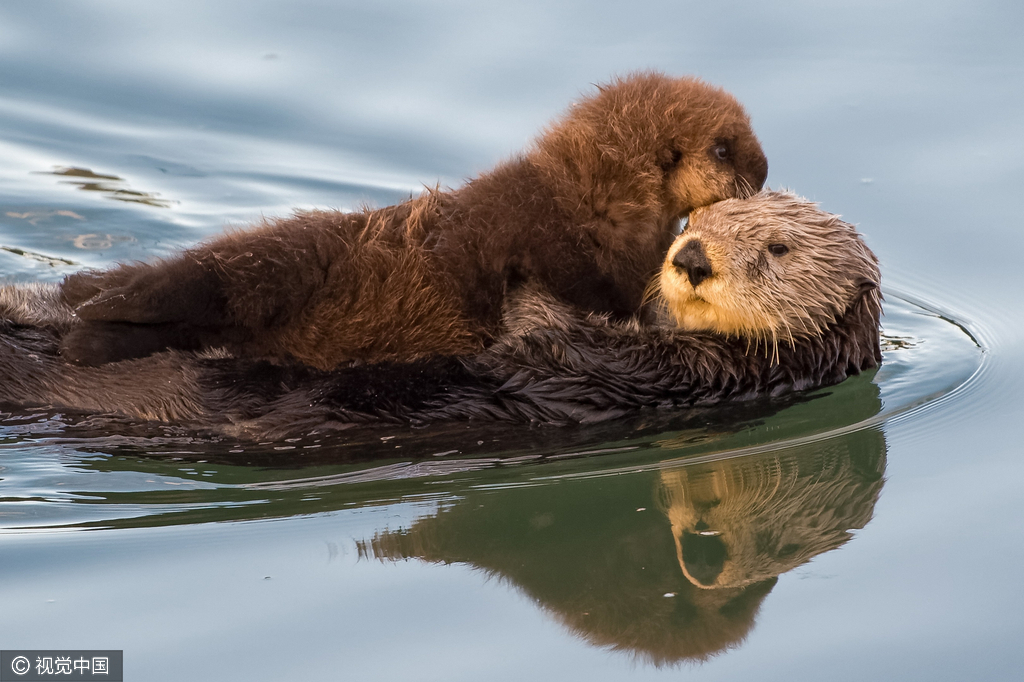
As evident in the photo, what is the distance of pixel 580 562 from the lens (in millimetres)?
3182

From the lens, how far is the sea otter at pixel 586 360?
3.61 m

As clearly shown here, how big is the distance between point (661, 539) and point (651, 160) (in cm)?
130

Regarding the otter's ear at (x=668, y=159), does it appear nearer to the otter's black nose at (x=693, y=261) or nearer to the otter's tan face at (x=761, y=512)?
the otter's black nose at (x=693, y=261)

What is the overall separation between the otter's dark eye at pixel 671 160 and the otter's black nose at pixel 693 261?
0.98ft

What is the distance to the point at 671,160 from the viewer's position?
382 centimetres

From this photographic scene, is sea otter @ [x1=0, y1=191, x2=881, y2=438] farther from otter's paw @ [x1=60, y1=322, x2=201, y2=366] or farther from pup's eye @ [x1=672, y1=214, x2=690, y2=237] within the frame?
pup's eye @ [x1=672, y1=214, x2=690, y2=237]

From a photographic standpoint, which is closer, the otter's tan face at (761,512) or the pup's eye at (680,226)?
the otter's tan face at (761,512)

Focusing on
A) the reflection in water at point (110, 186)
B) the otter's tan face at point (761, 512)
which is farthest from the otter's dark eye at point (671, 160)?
the reflection in water at point (110, 186)

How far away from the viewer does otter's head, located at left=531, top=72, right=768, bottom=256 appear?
3.77 meters

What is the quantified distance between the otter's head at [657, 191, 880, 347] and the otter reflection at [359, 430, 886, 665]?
48 centimetres

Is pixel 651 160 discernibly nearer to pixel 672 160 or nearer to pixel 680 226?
pixel 672 160

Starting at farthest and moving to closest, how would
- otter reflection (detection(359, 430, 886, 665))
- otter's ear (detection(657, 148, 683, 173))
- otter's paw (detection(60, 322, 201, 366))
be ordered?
otter's ear (detection(657, 148, 683, 173))
otter's paw (detection(60, 322, 201, 366))
otter reflection (detection(359, 430, 886, 665))

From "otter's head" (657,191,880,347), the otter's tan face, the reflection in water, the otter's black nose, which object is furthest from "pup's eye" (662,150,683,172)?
the reflection in water

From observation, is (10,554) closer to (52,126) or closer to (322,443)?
(322,443)
